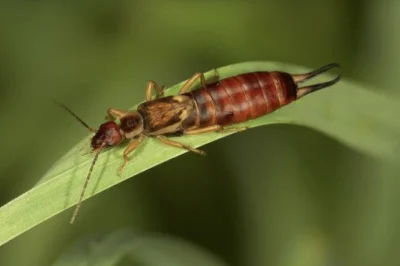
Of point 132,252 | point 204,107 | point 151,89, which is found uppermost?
point 151,89

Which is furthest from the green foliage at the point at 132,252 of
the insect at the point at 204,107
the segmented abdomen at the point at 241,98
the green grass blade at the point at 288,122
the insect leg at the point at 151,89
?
the insect leg at the point at 151,89

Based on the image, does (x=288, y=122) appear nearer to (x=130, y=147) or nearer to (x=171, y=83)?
(x=130, y=147)

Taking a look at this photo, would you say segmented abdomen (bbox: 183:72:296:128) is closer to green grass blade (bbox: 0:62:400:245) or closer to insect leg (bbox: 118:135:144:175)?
green grass blade (bbox: 0:62:400:245)

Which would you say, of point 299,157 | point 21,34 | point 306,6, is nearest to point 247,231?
point 299,157

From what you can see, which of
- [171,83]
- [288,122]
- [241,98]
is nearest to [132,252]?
[288,122]

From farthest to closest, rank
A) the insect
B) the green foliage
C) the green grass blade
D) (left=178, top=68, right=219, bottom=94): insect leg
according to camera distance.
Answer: (left=178, top=68, right=219, bottom=94): insect leg
the insect
the green foliage
the green grass blade

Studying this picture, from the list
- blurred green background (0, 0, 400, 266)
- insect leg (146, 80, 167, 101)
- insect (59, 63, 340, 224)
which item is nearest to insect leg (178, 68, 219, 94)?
insect (59, 63, 340, 224)
